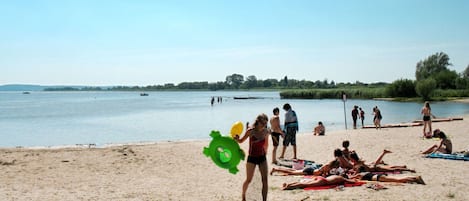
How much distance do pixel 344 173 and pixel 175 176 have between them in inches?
169

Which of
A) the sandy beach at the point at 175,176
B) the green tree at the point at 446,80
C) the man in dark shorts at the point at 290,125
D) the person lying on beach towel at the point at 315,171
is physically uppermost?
the green tree at the point at 446,80

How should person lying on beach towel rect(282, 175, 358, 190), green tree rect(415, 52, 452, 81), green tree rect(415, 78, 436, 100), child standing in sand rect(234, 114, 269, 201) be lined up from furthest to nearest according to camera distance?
1. green tree rect(415, 52, 452, 81)
2. green tree rect(415, 78, 436, 100)
3. person lying on beach towel rect(282, 175, 358, 190)
4. child standing in sand rect(234, 114, 269, 201)

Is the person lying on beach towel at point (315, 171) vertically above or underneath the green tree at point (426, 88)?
underneath

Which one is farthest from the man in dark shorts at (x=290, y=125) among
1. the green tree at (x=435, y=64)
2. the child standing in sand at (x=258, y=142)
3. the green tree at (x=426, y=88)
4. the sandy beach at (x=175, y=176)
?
the green tree at (x=435, y=64)

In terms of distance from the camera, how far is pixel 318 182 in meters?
8.68

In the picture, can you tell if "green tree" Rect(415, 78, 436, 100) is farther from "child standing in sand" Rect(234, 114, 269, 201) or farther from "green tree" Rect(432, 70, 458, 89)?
"child standing in sand" Rect(234, 114, 269, 201)

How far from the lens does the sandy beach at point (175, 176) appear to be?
8.27 meters

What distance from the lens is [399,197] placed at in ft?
25.2

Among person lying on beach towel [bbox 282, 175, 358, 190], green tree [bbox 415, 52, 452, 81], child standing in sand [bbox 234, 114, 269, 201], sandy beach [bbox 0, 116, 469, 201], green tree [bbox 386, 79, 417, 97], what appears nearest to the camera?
child standing in sand [bbox 234, 114, 269, 201]

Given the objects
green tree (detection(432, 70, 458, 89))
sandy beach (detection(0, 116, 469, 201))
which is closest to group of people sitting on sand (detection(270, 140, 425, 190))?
sandy beach (detection(0, 116, 469, 201))

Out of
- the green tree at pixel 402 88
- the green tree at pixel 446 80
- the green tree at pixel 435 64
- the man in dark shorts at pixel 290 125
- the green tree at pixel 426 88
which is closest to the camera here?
the man in dark shorts at pixel 290 125

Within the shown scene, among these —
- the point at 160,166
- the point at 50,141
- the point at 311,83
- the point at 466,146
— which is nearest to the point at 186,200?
the point at 160,166

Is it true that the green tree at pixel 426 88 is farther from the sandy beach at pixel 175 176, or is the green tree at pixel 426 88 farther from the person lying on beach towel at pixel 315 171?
the person lying on beach towel at pixel 315 171

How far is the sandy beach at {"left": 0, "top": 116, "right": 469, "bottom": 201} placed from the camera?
827 centimetres
